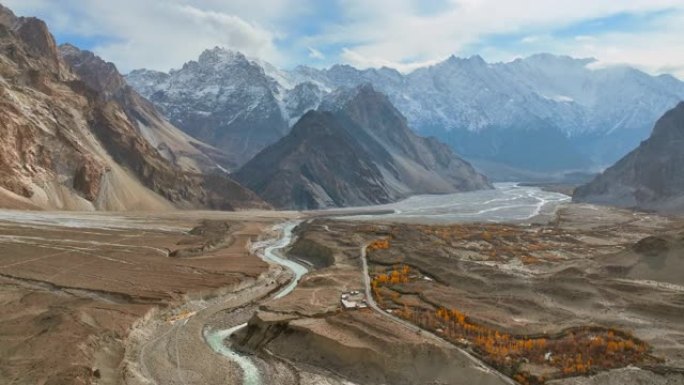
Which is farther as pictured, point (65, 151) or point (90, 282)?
point (65, 151)

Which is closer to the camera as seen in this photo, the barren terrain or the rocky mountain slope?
the barren terrain

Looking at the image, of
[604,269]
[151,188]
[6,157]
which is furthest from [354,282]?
[151,188]

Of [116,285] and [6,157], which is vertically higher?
[6,157]

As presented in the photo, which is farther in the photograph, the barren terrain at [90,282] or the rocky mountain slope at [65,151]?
the rocky mountain slope at [65,151]

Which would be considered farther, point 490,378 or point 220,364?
point 220,364

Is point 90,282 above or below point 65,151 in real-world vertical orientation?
→ below

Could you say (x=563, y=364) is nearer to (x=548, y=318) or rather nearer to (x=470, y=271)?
(x=548, y=318)

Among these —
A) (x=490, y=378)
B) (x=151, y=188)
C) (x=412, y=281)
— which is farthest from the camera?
(x=151, y=188)

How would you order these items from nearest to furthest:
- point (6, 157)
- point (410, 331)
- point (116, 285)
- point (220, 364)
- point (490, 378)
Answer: point (490, 378) < point (220, 364) < point (410, 331) < point (116, 285) < point (6, 157)

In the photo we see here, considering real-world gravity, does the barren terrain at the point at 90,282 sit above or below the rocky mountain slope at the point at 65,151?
below

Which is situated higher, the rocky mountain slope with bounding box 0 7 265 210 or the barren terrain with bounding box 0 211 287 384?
the rocky mountain slope with bounding box 0 7 265 210
